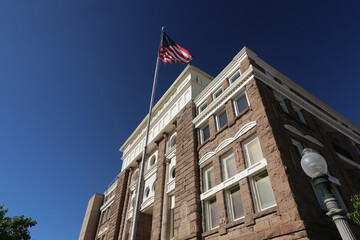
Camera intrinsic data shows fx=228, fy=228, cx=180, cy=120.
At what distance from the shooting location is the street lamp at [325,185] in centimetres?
433

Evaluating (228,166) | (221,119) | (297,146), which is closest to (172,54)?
(221,119)

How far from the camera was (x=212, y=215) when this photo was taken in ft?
41.0

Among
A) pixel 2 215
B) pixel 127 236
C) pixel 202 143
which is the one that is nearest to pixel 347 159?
pixel 202 143

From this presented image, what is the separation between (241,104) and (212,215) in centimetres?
691

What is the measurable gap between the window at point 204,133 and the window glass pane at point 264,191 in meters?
6.00

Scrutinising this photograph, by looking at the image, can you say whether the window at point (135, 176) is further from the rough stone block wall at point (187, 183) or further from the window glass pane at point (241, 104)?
the window glass pane at point (241, 104)

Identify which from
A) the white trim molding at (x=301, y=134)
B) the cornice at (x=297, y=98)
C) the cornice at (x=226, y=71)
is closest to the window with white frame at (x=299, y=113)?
the cornice at (x=297, y=98)

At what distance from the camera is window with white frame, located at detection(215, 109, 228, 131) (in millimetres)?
15473

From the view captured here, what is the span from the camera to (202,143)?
1583cm

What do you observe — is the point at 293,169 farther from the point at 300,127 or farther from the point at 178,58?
the point at 178,58

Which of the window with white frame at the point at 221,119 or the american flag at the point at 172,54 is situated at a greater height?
the american flag at the point at 172,54

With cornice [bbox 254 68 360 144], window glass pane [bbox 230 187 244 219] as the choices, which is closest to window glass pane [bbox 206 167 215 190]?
window glass pane [bbox 230 187 244 219]

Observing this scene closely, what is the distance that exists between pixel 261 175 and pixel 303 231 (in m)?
3.38

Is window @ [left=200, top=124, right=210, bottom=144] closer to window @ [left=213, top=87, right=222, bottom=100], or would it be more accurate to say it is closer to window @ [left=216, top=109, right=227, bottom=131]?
window @ [left=216, top=109, right=227, bottom=131]
